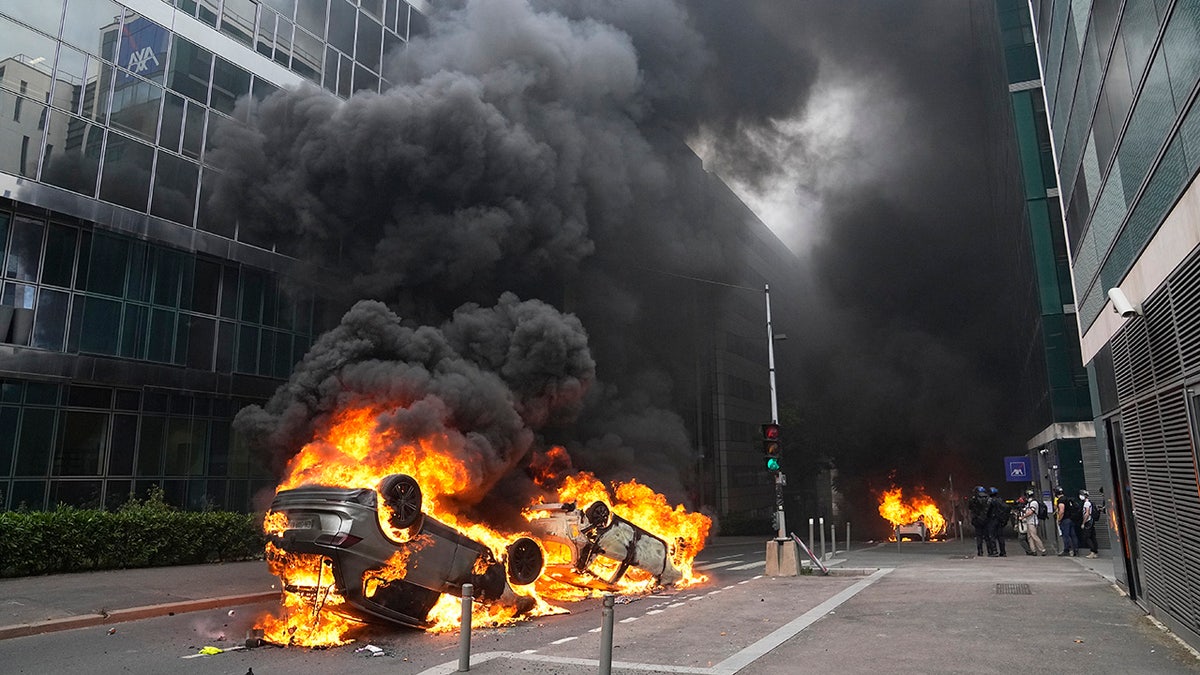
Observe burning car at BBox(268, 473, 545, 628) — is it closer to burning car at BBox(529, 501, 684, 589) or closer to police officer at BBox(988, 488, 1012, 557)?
burning car at BBox(529, 501, 684, 589)

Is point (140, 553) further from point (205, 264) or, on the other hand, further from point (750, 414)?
point (750, 414)

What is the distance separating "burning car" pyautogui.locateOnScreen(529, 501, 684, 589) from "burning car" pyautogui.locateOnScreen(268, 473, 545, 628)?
258 centimetres

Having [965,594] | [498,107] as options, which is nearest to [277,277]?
[498,107]

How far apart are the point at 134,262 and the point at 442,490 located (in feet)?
40.3

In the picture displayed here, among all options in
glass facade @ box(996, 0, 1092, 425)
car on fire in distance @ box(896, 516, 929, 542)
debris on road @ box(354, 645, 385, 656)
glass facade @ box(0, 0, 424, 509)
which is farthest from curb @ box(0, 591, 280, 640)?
car on fire in distance @ box(896, 516, 929, 542)

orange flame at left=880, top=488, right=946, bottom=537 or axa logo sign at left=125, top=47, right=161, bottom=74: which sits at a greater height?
axa logo sign at left=125, top=47, right=161, bottom=74

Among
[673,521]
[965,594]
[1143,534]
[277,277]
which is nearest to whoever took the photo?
[1143,534]

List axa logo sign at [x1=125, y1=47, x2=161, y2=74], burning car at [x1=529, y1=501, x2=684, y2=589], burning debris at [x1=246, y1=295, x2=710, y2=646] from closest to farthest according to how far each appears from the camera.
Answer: burning debris at [x1=246, y1=295, x2=710, y2=646]
burning car at [x1=529, y1=501, x2=684, y2=589]
axa logo sign at [x1=125, y1=47, x2=161, y2=74]

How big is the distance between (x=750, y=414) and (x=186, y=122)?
35.1m

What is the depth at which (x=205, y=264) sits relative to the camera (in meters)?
19.3

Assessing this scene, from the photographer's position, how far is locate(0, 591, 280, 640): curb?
322 inches

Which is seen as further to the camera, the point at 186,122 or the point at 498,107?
the point at 186,122

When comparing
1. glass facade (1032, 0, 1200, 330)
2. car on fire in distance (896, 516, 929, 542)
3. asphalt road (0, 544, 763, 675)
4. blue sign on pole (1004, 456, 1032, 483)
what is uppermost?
glass facade (1032, 0, 1200, 330)

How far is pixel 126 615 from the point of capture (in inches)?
362
